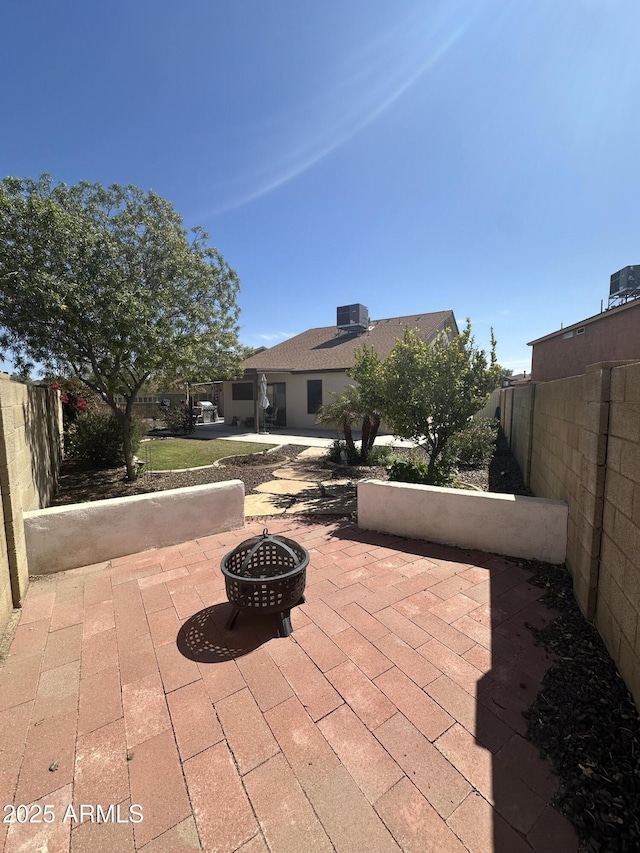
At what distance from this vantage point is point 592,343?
468 inches

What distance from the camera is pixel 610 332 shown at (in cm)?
1093

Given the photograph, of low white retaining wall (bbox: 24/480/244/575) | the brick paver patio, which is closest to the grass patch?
low white retaining wall (bbox: 24/480/244/575)

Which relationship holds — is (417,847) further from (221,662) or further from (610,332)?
(610,332)

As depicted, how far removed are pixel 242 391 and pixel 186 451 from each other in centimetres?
868

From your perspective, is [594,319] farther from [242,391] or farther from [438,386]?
[242,391]

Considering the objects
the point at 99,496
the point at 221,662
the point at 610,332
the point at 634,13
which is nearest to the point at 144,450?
the point at 99,496

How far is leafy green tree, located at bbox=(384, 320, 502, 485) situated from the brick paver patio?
3.09 m

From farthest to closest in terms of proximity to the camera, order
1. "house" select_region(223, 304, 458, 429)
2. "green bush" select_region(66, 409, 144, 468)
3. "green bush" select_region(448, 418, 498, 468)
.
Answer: "house" select_region(223, 304, 458, 429)
"green bush" select_region(66, 409, 144, 468)
"green bush" select_region(448, 418, 498, 468)

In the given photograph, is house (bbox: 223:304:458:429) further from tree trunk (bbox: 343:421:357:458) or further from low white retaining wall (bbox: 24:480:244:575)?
low white retaining wall (bbox: 24:480:244:575)

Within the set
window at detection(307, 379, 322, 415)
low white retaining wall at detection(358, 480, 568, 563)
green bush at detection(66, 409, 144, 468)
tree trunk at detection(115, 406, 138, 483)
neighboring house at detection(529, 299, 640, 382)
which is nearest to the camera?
low white retaining wall at detection(358, 480, 568, 563)

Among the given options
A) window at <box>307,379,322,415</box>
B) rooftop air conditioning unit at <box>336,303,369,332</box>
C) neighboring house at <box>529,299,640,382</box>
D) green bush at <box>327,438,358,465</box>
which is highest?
rooftop air conditioning unit at <box>336,303,369,332</box>

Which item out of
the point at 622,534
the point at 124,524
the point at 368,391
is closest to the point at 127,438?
the point at 124,524

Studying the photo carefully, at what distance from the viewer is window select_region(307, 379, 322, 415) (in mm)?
17250

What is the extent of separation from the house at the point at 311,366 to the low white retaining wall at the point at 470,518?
39.1 ft
